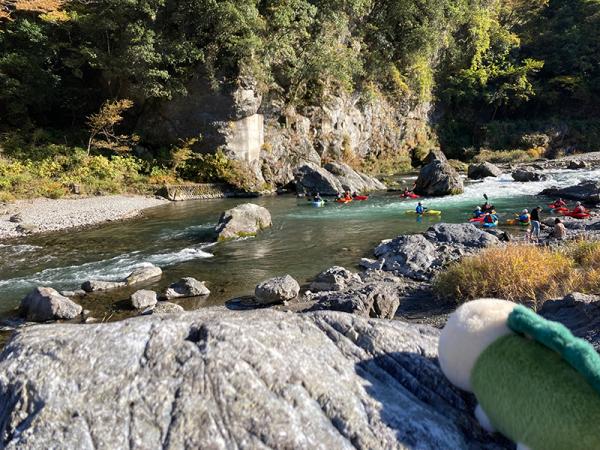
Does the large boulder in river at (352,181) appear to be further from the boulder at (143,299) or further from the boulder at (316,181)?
the boulder at (143,299)

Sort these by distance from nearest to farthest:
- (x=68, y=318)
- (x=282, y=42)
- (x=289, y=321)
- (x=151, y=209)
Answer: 1. (x=289, y=321)
2. (x=68, y=318)
3. (x=151, y=209)
4. (x=282, y=42)

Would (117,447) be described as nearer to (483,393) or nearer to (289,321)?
(289,321)

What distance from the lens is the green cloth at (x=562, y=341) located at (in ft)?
7.72

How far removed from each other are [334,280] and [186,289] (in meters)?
4.07

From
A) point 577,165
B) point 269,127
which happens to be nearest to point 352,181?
point 269,127

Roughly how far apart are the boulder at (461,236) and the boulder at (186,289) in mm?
8141

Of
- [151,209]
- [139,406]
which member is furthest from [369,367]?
[151,209]

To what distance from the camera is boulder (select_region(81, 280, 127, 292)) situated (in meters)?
12.8

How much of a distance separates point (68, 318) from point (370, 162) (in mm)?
37227

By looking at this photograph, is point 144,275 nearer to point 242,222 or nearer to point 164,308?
point 164,308

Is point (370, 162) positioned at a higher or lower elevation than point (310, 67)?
lower

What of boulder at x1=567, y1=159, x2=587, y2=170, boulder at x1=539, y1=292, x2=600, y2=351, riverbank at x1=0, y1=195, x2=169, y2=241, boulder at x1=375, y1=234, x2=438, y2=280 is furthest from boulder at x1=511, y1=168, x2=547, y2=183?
boulder at x1=539, y1=292, x2=600, y2=351

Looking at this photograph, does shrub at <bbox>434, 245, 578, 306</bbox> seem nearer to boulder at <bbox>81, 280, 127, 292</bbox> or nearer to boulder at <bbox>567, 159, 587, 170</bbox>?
boulder at <bbox>81, 280, 127, 292</bbox>

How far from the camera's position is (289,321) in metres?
3.30
